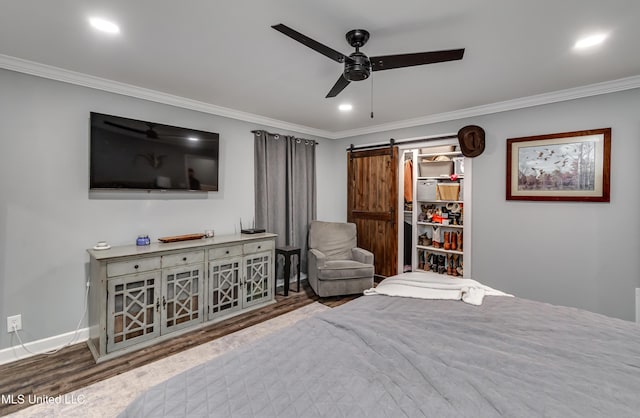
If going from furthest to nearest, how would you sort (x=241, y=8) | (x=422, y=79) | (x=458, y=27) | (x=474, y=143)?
(x=474, y=143)
(x=422, y=79)
(x=458, y=27)
(x=241, y=8)

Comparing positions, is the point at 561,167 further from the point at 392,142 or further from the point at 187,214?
the point at 187,214

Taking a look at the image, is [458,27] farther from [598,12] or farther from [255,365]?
[255,365]

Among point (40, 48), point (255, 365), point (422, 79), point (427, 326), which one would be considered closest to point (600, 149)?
point (422, 79)

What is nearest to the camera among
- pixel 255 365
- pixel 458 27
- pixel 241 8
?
pixel 255 365

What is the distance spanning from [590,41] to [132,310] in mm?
4286

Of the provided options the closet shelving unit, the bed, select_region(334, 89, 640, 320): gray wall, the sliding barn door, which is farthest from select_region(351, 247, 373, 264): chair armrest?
the bed

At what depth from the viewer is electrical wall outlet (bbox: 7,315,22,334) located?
2477 millimetres

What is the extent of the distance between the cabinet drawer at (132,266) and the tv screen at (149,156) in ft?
2.61

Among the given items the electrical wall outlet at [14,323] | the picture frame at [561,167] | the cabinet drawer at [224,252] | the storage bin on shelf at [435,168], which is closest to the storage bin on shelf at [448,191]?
the storage bin on shelf at [435,168]

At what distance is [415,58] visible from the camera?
6.07 feet

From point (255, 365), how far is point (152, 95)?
315 centimetres

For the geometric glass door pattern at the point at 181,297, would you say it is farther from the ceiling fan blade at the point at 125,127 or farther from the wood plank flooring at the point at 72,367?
the ceiling fan blade at the point at 125,127

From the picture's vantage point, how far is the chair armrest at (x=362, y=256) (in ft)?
13.8

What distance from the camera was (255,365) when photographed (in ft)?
4.00
